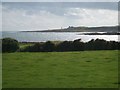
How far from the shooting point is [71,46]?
34.5 meters

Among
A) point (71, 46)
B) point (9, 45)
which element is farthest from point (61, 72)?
point (71, 46)

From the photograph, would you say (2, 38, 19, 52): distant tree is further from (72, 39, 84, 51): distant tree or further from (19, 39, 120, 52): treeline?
(72, 39, 84, 51): distant tree

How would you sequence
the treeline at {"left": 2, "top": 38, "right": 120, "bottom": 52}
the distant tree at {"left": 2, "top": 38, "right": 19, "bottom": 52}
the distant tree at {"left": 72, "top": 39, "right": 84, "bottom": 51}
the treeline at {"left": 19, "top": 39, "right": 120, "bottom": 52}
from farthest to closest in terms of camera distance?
the distant tree at {"left": 72, "top": 39, "right": 84, "bottom": 51} → the treeline at {"left": 19, "top": 39, "right": 120, "bottom": 52} → the treeline at {"left": 2, "top": 38, "right": 120, "bottom": 52} → the distant tree at {"left": 2, "top": 38, "right": 19, "bottom": 52}

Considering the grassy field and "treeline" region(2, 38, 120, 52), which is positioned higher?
"treeline" region(2, 38, 120, 52)

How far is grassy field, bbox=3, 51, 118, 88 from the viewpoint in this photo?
17.3 meters

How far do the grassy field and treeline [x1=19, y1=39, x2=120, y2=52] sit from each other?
6630 millimetres

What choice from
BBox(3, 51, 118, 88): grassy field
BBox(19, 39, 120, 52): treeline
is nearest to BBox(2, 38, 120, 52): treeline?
BBox(19, 39, 120, 52): treeline

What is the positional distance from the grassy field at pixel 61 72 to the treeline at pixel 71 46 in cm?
663

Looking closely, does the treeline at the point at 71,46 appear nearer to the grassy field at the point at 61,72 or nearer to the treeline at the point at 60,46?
the treeline at the point at 60,46

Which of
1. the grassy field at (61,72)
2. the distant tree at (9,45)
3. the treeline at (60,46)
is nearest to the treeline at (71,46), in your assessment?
the treeline at (60,46)

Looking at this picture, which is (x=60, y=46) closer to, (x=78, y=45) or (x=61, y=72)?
(x=78, y=45)

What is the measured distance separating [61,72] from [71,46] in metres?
14.1

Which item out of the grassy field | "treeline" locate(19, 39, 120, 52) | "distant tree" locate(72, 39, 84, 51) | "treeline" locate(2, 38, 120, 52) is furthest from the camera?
"distant tree" locate(72, 39, 84, 51)

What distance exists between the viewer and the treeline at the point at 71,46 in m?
33.8
